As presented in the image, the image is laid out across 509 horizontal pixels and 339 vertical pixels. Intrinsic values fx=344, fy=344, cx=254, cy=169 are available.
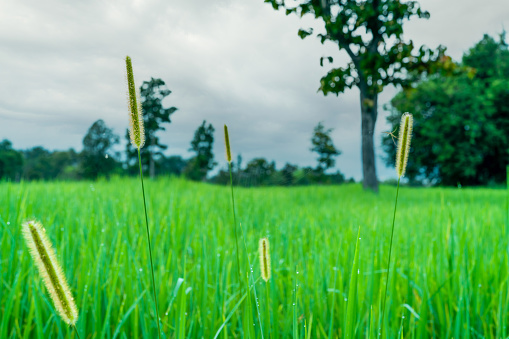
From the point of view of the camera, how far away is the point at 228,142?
3.60 feet

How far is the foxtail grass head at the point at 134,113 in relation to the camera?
2.23 feet

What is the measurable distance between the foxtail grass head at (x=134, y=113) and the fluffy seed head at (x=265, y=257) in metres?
0.35

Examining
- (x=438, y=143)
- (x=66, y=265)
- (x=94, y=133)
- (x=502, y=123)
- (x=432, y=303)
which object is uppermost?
(x=502, y=123)

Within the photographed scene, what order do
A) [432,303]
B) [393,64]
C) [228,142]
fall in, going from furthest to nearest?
[393,64]
[432,303]
[228,142]

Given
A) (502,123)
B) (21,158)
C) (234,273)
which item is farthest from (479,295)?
(502,123)

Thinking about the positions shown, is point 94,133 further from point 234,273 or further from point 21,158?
point 234,273

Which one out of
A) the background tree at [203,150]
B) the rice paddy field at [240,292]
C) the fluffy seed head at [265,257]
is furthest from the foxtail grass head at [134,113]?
the background tree at [203,150]

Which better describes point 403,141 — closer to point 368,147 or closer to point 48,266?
point 48,266

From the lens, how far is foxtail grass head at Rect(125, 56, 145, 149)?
680 millimetres

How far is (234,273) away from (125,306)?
2.46 feet

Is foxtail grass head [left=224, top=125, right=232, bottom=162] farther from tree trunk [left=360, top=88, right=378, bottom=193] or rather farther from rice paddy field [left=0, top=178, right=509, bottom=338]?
tree trunk [left=360, top=88, right=378, bottom=193]

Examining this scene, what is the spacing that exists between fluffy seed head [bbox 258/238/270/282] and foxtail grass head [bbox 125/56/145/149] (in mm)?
352

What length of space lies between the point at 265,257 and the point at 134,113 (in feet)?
1.42

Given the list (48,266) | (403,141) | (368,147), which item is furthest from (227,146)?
(368,147)
